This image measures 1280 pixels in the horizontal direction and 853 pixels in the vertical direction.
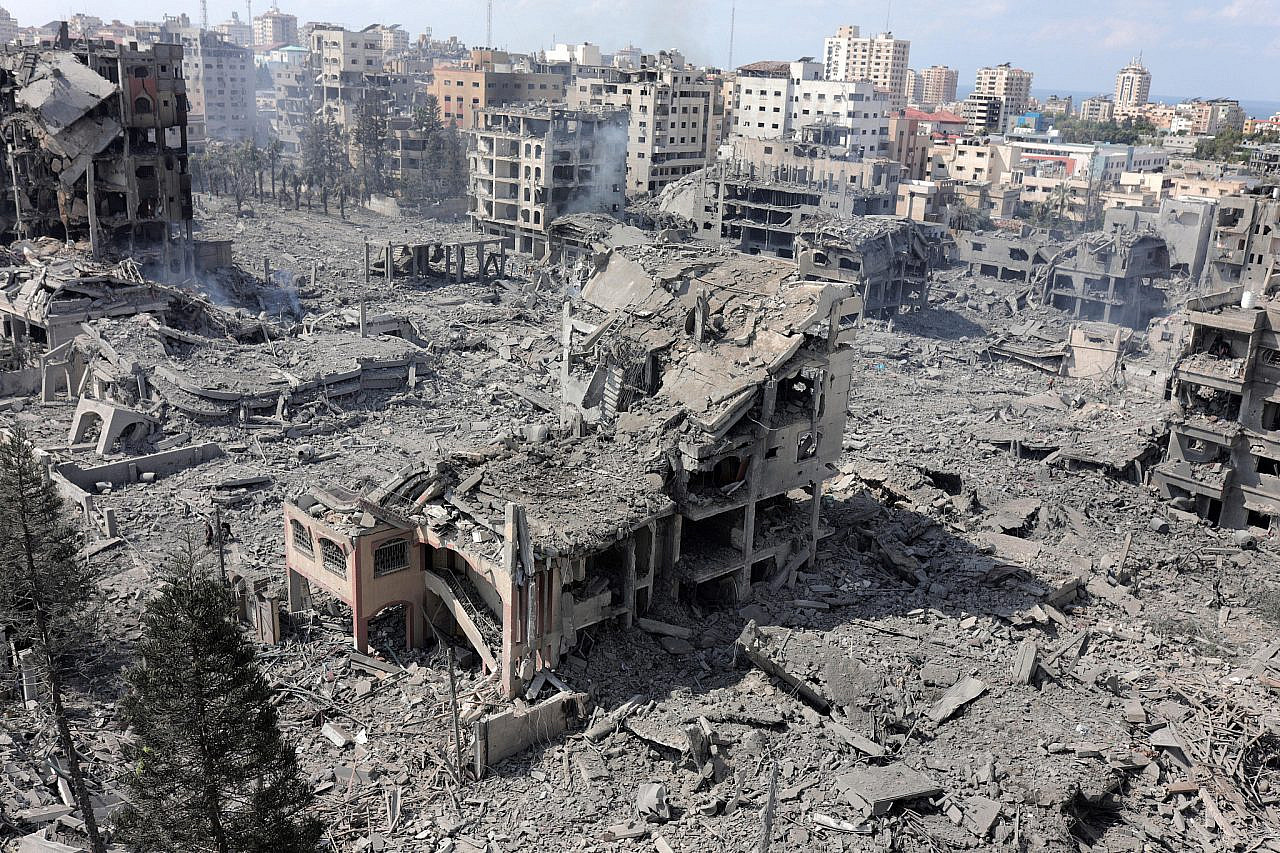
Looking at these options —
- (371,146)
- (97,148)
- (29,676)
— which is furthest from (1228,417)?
(371,146)

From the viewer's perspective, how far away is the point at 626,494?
22484 millimetres

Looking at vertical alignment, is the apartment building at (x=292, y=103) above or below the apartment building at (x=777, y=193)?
above

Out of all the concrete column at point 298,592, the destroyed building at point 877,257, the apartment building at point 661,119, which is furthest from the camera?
the apartment building at point 661,119

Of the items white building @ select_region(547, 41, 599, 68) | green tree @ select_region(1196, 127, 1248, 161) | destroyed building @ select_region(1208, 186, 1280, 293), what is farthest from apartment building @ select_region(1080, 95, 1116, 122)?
destroyed building @ select_region(1208, 186, 1280, 293)

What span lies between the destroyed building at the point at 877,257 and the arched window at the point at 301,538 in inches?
1375

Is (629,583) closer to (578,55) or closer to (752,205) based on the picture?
(752,205)

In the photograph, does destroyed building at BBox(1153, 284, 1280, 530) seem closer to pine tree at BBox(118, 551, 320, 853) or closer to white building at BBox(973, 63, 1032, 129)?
pine tree at BBox(118, 551, 320, 853)

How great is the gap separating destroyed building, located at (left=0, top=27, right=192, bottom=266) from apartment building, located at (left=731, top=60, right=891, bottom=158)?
56008mm

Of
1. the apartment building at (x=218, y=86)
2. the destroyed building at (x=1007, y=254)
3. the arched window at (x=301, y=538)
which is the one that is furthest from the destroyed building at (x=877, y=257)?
the apartment building at (x=218, y=86)

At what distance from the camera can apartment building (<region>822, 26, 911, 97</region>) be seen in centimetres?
15800

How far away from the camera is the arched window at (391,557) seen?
71.5 feet

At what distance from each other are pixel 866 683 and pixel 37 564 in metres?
15.0

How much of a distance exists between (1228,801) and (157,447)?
1132 inches

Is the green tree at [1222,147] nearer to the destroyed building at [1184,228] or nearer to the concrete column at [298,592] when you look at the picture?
the destroyed building at [1184,228]
